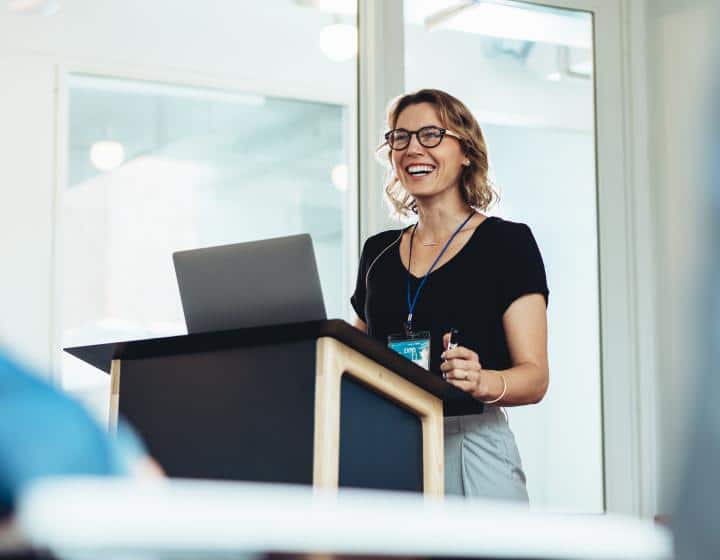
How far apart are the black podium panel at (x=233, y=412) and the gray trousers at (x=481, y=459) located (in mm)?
683

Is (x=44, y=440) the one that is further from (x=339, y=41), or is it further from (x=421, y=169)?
(x=339, y=41)

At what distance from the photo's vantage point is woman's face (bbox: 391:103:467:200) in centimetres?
248

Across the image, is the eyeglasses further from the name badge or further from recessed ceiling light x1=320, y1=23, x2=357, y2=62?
recessed ceiling light x1=320, y1=23, x2=357, y2=62

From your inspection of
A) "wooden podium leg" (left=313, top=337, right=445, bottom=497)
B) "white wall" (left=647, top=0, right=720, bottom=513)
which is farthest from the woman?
"white wall" (left=647, top=0, right=720, bottom=513)

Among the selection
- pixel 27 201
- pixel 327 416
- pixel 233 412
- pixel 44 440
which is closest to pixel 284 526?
pixel 44 440

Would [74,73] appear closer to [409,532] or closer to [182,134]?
→ [182,134]

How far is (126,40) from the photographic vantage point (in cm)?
378

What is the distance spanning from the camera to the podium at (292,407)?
1.58 meters

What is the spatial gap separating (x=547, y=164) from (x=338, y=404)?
2564mm

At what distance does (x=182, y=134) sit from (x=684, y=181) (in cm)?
179

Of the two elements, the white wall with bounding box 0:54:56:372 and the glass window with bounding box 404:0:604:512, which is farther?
the glass window with bounding box 404:0:604:512

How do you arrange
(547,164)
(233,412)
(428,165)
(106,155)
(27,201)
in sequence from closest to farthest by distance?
(233,412) → (428,165) → (27,201) → (106,155) → (547,164)

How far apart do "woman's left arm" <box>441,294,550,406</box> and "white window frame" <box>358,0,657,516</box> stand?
1832mm

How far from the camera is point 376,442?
1.70m
